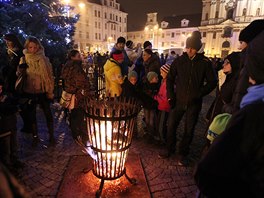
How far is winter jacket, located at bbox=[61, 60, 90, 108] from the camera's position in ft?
13.8

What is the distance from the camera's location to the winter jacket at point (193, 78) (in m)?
3.53

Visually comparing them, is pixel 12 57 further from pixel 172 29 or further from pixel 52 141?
pixel 172 29

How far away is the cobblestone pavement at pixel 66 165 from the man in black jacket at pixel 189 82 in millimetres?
398

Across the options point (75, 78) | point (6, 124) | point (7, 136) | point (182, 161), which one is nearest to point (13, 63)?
point (75, 78)

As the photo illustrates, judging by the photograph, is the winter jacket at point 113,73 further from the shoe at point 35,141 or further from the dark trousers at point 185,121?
the shoe at point 35,141

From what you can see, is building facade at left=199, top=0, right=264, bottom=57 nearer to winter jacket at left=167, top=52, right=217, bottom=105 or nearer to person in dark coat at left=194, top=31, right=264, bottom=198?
winter jacket at left=167, top=52, right=217, bottom=105

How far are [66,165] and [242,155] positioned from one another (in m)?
3.22

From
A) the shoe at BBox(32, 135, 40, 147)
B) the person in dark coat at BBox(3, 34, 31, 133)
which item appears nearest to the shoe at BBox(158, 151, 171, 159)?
the shoe at BBox(32, 135, 40, 147)

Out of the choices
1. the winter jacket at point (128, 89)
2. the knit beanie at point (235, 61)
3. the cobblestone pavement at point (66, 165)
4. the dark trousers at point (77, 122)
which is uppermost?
the knit beanie at point (235, 61)

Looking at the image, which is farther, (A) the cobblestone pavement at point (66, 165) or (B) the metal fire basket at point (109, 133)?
(A) the cobblestone pavement at point (66, 165)

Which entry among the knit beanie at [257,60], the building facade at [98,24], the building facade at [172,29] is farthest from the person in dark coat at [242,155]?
the building facade at [172,29]

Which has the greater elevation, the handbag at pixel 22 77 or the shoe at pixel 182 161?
the handbag at pixel 22 77

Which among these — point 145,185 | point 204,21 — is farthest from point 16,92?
point 204,21

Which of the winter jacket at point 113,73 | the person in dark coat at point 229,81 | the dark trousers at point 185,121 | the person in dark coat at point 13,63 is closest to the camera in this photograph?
the person in dark coat at point 229,81
